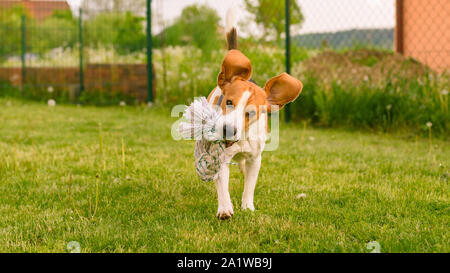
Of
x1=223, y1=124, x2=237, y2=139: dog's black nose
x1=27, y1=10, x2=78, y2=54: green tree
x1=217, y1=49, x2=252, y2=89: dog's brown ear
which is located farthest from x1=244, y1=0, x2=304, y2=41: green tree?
x1=223, y1=124, x2=237, y2=139: dog's black nose

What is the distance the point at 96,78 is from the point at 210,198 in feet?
21.8

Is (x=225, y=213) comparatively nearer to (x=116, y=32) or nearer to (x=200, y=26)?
(x=200, y=26)

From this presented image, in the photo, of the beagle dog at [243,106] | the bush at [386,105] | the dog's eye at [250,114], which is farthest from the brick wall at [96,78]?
the dog's eye at [250,114]

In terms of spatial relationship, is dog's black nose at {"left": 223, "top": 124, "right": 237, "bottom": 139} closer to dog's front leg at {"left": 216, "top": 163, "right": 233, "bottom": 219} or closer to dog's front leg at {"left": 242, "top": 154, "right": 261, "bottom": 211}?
dog's front leg at {"left": 216, "top": 163, "right": 233, "bottom": 219}

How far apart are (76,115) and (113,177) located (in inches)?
158

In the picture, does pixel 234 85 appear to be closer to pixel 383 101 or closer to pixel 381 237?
pixel 381 237

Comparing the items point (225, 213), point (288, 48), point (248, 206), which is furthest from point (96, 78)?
point (225, 213)

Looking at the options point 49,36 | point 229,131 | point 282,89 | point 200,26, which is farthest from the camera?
point 49,36

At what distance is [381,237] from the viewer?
2.27 metres

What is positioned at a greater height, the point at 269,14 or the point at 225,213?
the point at 269,14

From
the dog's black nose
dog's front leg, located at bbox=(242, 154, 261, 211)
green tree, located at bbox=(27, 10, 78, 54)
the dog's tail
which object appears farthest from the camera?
green tree, located at bbox=(27, 10, 78, 54)

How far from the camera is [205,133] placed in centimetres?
227

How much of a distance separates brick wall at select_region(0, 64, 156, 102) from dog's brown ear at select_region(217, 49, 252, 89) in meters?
6.09

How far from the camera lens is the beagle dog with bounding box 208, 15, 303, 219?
2.23 m
